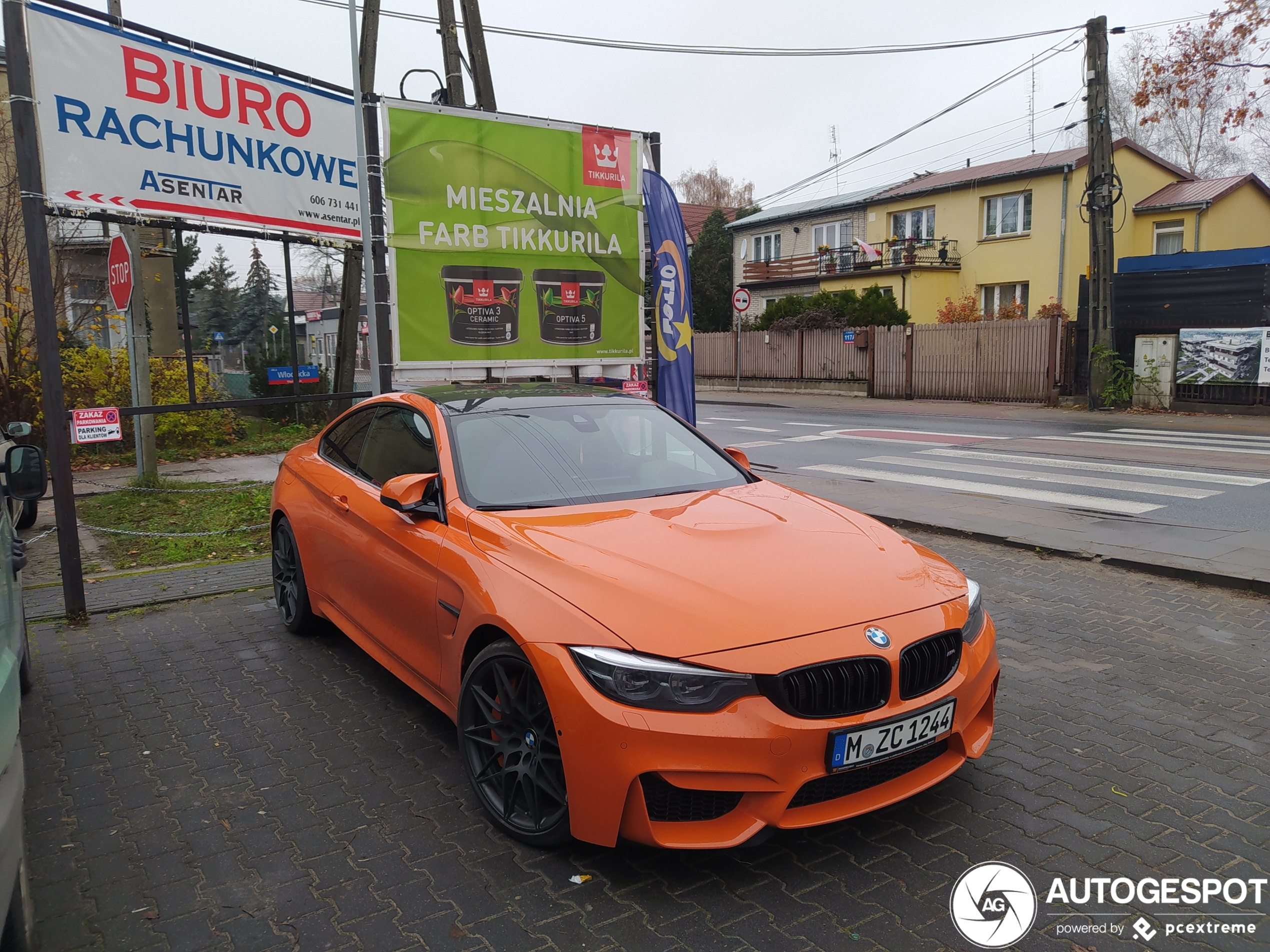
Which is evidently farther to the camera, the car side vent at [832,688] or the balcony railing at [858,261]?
the balcony railing at [858,261]

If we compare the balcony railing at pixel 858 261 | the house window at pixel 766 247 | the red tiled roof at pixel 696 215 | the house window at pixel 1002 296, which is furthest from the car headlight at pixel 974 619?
the red tiled roof at pixel 696 215

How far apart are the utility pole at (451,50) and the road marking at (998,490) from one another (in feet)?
24.1

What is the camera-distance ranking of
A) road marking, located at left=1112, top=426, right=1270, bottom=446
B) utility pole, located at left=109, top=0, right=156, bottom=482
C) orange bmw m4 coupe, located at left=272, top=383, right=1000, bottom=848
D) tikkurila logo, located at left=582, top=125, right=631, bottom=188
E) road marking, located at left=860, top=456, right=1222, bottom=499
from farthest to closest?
1. road marking, located at left=1112, top=426, right=1270, bottom=446
2. utility pole, located at left=109, top=0, right=156, bottom=482
3. road marking, located at left=860, top=456, right=1222, bottom=499
4. tikkurila logo, located at left=582, top=125, right=631, bottom=188
5. orange bmw m4 coupe, located at left=272, top=383, right=1000, bottom=848

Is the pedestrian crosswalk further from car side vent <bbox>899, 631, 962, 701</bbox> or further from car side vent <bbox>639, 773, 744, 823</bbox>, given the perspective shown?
car side vent <bbox>639, 773, 744, 823</bbox>

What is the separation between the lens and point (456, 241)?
781cm

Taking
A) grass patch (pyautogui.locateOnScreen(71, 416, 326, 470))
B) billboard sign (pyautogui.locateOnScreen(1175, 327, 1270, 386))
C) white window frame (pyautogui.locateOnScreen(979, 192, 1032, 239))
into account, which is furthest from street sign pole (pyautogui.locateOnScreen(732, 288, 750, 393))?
grass patch (pyautogui.locateOnScreen(71, 416, 326, 470))

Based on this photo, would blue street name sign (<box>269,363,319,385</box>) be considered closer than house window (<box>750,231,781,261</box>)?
Yes

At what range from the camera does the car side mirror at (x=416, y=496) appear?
12.7 feet

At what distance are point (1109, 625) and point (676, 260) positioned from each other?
5.10m

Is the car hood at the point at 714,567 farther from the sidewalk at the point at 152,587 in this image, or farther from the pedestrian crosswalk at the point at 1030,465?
the pedestrian crosswalk at the point at 1030,465

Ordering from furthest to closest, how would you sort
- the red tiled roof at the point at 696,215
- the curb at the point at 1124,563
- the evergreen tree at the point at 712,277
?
1. the red tiled roof at the point at 696,215
2. the evergreen tree at the point at 712,277
3. the curb at the point at 1124,563

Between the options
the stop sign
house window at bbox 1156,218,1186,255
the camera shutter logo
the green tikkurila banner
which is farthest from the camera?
house window at bbox 1156,218,1186,255

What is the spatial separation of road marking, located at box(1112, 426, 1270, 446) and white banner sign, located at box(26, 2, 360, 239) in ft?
45.0

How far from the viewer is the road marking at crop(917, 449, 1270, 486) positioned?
10711 millimetres
